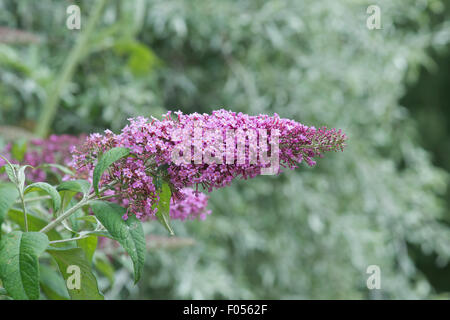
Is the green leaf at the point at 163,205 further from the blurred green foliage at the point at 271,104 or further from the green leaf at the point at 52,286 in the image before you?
the blurred green foliage at the point at 271,104

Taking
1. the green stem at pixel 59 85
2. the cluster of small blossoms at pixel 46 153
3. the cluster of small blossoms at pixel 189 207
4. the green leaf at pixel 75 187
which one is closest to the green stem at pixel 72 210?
the green leaf at pixel 75 187

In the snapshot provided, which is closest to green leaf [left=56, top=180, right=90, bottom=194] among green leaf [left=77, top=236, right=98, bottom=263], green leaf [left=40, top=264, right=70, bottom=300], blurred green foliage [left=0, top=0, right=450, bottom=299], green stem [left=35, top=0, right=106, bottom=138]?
green leaf [left=77, top=236, right=98, bottom=263]

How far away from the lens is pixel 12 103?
2.09 meters

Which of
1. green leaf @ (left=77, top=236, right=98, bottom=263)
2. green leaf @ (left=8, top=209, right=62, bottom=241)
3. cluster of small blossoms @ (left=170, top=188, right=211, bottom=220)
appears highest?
cluster of small blossoms @ (left=170, top=188, right=211, bottom=220)

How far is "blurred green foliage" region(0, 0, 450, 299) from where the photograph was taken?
2.22 meters

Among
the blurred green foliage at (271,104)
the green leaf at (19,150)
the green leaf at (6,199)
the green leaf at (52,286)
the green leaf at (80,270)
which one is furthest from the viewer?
the blurred green foliage at (271,104)

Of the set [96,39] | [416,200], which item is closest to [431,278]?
[416,200]

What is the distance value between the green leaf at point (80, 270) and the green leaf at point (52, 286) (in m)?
0.17

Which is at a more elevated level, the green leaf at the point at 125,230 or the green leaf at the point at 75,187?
the green leaf at the point at 75,187

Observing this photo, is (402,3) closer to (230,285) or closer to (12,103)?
(230,285)

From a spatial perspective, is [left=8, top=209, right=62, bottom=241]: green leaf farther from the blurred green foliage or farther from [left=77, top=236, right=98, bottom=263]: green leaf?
the blurred green foliage

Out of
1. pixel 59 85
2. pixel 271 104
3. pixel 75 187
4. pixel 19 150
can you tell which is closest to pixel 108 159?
pixel 75 187

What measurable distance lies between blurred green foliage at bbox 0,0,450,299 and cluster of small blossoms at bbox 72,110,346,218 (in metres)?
1.40

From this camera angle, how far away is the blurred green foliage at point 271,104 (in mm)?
2223
